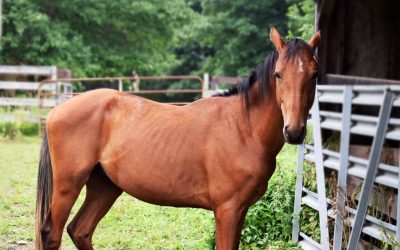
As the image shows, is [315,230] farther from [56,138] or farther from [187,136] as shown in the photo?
[56,138]

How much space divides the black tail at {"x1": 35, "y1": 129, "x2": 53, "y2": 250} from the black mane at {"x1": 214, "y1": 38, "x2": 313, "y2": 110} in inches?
61.1

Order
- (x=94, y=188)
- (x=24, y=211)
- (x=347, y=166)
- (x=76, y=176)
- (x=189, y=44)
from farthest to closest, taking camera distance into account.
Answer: (x=189, y=44)
(x=24, y=211)
(x=94, y=188)
(x=76, y=176)
(x=347, y=166)

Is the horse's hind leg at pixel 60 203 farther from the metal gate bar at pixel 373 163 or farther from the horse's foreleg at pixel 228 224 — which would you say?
the metal gate bar at pixel 373 163

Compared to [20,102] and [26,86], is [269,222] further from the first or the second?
[26,86]

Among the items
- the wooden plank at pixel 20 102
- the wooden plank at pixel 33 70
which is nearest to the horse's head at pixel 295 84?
the wooden plank at pixel 20 102

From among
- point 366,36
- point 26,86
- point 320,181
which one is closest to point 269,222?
point 320,181

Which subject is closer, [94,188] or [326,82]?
[94,188]

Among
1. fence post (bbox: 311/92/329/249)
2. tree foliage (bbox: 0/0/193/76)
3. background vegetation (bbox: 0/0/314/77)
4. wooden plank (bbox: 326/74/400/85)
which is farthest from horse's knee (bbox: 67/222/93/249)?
tree foliage (bbox: 0/0/193/76)

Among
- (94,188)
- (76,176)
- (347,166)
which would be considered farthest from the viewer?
(94,188)

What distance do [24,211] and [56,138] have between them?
10.2 ft

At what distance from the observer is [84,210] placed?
488cm

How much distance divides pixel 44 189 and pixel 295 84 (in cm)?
236

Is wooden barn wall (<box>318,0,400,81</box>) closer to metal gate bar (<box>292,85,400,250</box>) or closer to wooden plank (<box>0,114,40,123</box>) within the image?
metal gate bar (<box>292,85,400,250</box>)

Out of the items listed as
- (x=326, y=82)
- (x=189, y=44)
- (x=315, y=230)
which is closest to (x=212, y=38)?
(x=189, y=44)
